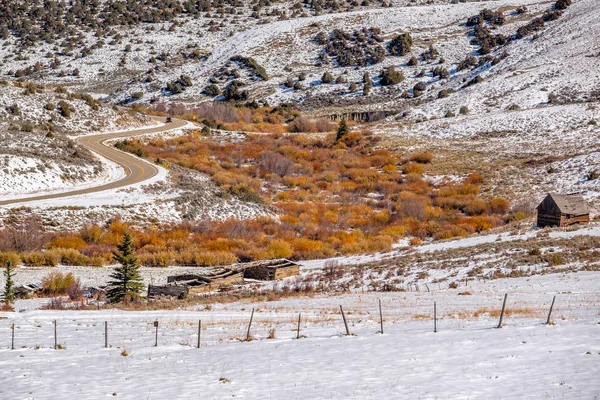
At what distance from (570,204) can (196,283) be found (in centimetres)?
2077

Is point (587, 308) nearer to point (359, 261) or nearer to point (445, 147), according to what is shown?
point (359, 261)

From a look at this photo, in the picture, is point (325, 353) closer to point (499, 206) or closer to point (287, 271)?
point (287, 271)

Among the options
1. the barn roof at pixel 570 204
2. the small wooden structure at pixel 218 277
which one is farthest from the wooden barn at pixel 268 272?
the barn roof at pixel 570 204

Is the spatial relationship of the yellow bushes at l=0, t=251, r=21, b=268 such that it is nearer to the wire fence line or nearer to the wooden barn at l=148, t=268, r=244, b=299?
the wooden barn at l=148, t=268, r=244, b=299

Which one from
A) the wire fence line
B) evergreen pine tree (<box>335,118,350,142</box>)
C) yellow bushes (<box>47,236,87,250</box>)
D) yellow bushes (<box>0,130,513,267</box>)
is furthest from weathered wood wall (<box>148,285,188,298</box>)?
evergreen pine tree (<box>335,118,350,142</box>)

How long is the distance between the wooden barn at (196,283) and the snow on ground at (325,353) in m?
4.37

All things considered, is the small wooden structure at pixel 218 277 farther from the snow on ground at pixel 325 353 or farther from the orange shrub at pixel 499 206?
the orange shrub at pixel 499 206

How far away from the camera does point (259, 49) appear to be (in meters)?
113

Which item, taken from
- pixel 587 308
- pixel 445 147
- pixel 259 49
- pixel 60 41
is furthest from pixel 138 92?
pixel 587 308

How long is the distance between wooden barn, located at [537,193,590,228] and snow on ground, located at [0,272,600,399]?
12.7 meters

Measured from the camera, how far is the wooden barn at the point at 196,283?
27.9 m

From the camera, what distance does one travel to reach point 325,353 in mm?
15648

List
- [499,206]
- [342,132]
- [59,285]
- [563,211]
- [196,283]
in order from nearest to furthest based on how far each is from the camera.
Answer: [59,285], [196,283], [563,211], [499,206], [342,132]

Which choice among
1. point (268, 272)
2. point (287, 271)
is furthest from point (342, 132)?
point (268, 272)
